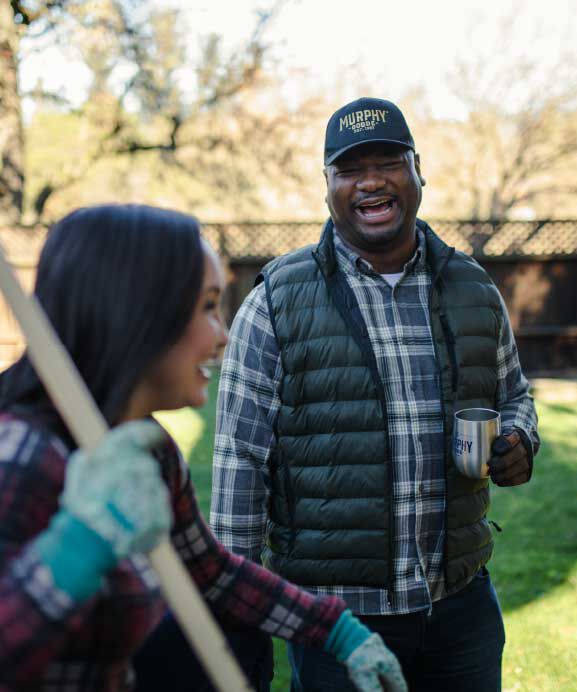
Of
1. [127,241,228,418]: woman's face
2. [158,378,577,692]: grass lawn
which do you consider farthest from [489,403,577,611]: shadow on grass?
[127,241,228,418]: woman's face

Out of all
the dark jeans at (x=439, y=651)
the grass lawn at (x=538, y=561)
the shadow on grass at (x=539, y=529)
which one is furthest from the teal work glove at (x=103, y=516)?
the shadow on grass at (x=539, y=529)

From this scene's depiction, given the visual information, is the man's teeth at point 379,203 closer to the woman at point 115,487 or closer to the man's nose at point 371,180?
the man's nose at point 371,180

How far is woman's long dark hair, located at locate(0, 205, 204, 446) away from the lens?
3.84ft

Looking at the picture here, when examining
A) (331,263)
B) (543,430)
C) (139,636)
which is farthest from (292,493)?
(543,430)

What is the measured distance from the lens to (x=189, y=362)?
1311 mm

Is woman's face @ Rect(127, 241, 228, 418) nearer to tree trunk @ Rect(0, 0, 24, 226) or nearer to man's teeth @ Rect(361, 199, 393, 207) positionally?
man's teeth @ Rect(361, 199, 393, 207)

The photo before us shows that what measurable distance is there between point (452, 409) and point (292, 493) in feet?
1.86

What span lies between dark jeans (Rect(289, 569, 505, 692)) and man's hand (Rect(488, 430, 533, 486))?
1.24 ft

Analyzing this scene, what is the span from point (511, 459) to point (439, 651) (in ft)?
2.07

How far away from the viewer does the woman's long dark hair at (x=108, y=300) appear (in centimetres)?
117

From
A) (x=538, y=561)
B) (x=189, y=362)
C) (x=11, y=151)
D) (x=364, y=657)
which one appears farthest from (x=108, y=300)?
(x=11, y=151)

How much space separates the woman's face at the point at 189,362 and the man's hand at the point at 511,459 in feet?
3.75

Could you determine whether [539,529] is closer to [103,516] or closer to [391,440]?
[391,440]

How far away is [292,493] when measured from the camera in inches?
86.2
